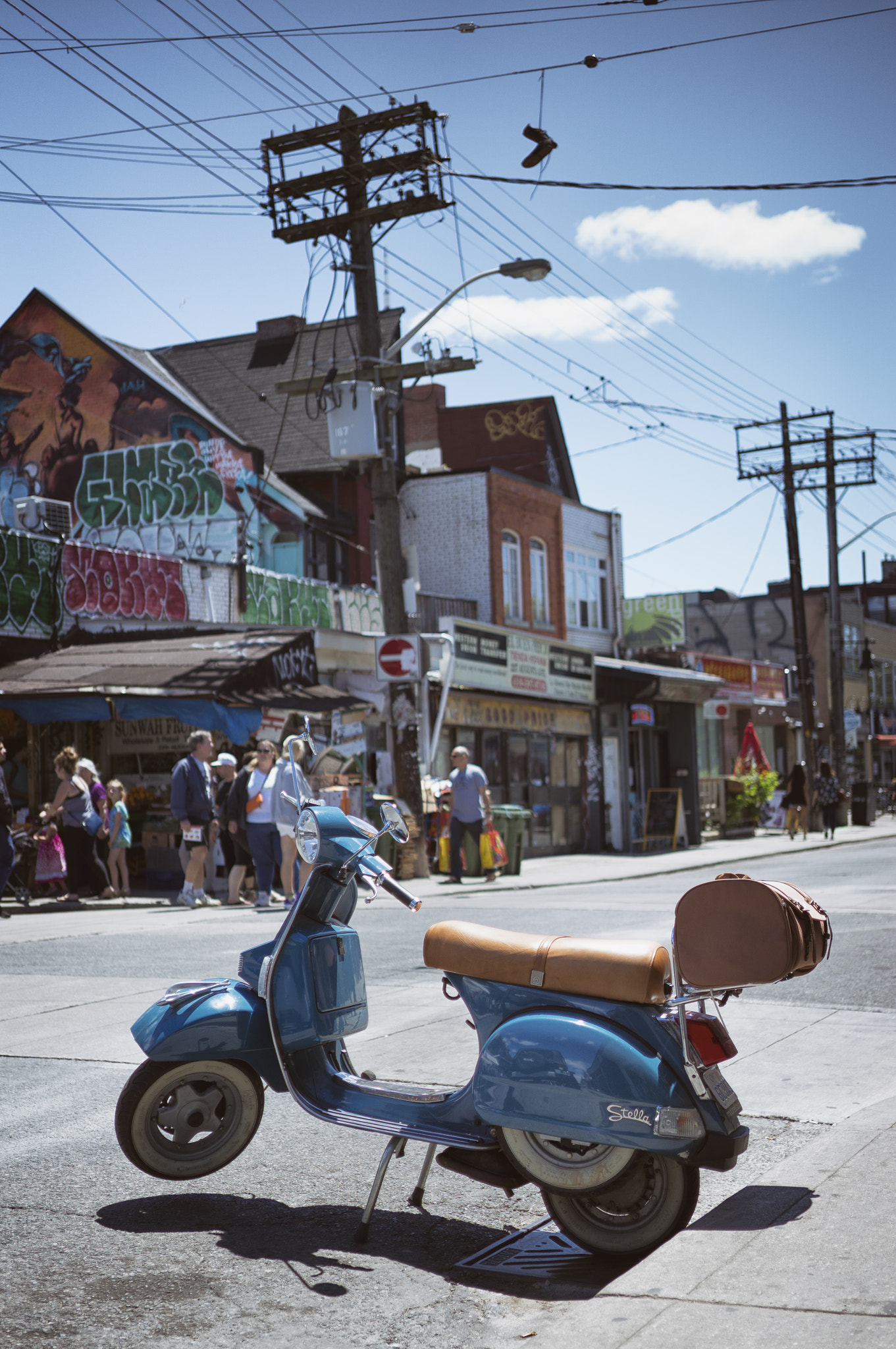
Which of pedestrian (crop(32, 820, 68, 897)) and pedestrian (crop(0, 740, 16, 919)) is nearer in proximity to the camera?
pedestrian (crop(0, 740, 16, 919))

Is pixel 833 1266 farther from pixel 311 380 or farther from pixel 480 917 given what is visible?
pixel 311 380

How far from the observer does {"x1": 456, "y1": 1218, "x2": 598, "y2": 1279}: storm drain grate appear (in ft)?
13.2

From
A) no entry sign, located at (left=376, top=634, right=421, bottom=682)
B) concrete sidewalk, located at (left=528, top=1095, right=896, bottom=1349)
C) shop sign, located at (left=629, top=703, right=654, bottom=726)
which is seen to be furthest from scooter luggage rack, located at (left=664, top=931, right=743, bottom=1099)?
shop sign, located at (left=629, top=703, right=654, bottom=726)

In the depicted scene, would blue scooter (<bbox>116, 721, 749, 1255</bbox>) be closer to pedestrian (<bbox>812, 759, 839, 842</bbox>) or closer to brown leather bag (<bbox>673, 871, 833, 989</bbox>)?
brown leather bag (<bbox>673, 871, 833, 989</bbox>)

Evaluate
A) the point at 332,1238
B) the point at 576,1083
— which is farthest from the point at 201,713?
the point at 576,1083

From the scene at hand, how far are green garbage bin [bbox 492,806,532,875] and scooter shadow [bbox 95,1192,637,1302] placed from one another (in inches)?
620

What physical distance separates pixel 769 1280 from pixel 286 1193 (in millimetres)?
1931

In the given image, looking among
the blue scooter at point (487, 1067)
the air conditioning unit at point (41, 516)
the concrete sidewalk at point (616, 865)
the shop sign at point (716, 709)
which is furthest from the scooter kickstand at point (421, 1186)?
the shop sign at point (716, 709)

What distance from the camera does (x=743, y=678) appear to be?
133 feet

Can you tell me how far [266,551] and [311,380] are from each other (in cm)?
588

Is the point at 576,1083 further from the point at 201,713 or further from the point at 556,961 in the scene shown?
the point at 201,713

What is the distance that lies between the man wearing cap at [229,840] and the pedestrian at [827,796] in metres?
17.6

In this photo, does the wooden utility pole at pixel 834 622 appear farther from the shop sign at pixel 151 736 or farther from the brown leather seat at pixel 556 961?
the brown leather seat at pixel 556 961

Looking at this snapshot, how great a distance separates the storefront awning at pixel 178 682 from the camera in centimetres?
1627
